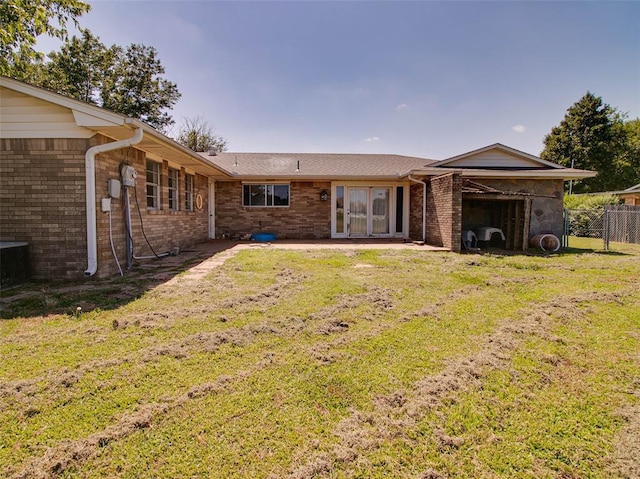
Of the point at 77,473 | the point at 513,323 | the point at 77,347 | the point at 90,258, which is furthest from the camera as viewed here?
the point at 90,258

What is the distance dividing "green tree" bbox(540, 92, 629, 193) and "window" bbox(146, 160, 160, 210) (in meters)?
38.0

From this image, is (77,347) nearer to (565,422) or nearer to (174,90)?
(565,422)

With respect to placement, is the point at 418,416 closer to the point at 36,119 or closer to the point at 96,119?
the point at 96,119

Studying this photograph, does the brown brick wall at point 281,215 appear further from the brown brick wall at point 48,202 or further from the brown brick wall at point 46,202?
the brown brick wall at point 46,202

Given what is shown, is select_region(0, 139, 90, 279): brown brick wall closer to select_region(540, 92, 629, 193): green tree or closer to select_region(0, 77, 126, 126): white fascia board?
select_region(0, 77, 126, 126): white fascia board

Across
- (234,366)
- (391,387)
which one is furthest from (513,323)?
(234,366)

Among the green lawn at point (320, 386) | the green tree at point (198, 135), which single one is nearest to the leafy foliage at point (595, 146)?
the green lawn at point (320, 386)

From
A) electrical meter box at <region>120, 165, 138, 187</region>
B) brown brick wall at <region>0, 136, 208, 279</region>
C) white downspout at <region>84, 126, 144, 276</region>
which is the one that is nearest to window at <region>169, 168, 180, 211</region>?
electrical meter box at <region>120, 165, 138, 187</region>

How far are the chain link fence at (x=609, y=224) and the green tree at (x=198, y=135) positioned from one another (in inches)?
1167

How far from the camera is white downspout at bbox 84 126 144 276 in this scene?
5.50 metres

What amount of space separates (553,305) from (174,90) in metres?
30.9

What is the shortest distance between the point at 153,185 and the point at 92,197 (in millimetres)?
2634

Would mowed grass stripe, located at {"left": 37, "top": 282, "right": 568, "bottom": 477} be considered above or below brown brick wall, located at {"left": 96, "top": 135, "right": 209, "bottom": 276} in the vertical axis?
below

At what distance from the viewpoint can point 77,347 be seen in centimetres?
292
